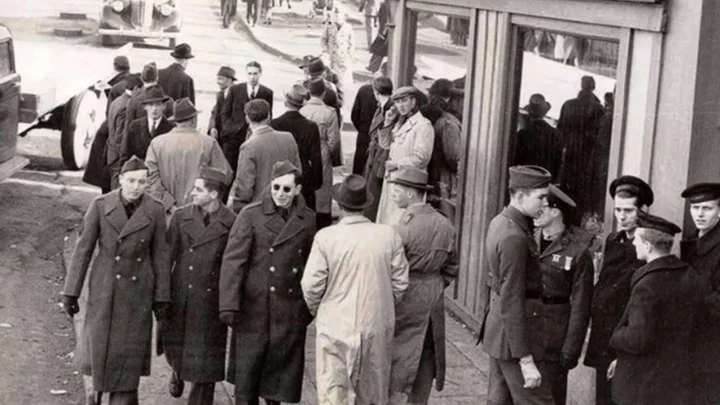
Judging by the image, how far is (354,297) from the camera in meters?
7.44

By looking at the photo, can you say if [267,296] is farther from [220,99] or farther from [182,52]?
[182,52]


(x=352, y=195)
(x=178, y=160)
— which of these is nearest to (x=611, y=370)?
(x=352, y=195)

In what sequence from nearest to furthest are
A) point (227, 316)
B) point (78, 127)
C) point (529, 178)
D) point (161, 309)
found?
point (529, 178), point (227, 316), point (161, 309), point (78, 127)

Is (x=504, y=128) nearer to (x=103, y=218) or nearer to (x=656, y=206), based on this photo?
(x=656, y=206)

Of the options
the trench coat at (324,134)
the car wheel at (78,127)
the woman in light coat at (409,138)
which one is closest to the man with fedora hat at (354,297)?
the woman in light coat at (409,138)

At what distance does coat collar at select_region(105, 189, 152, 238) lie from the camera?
319 inches

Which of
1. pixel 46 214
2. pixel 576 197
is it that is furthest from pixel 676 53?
pixel 46 214

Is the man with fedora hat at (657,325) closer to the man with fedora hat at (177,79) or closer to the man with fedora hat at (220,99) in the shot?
the man with fedora hat at (220,99)

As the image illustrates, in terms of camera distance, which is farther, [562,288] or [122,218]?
[122,218]

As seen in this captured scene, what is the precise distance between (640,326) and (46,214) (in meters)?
9.51

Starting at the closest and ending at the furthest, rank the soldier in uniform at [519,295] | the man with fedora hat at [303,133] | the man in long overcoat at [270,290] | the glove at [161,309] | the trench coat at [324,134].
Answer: the soldier in uniform at [519,295]
the man in long overcoat at [270,290]
the glove at [161,309]
the man with fedora hat at [303,133]
the trench coat at [324,134]

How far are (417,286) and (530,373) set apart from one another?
0.97 m

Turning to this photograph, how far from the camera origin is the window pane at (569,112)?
30.2ft

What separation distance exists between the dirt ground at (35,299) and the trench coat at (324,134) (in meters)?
2.60
